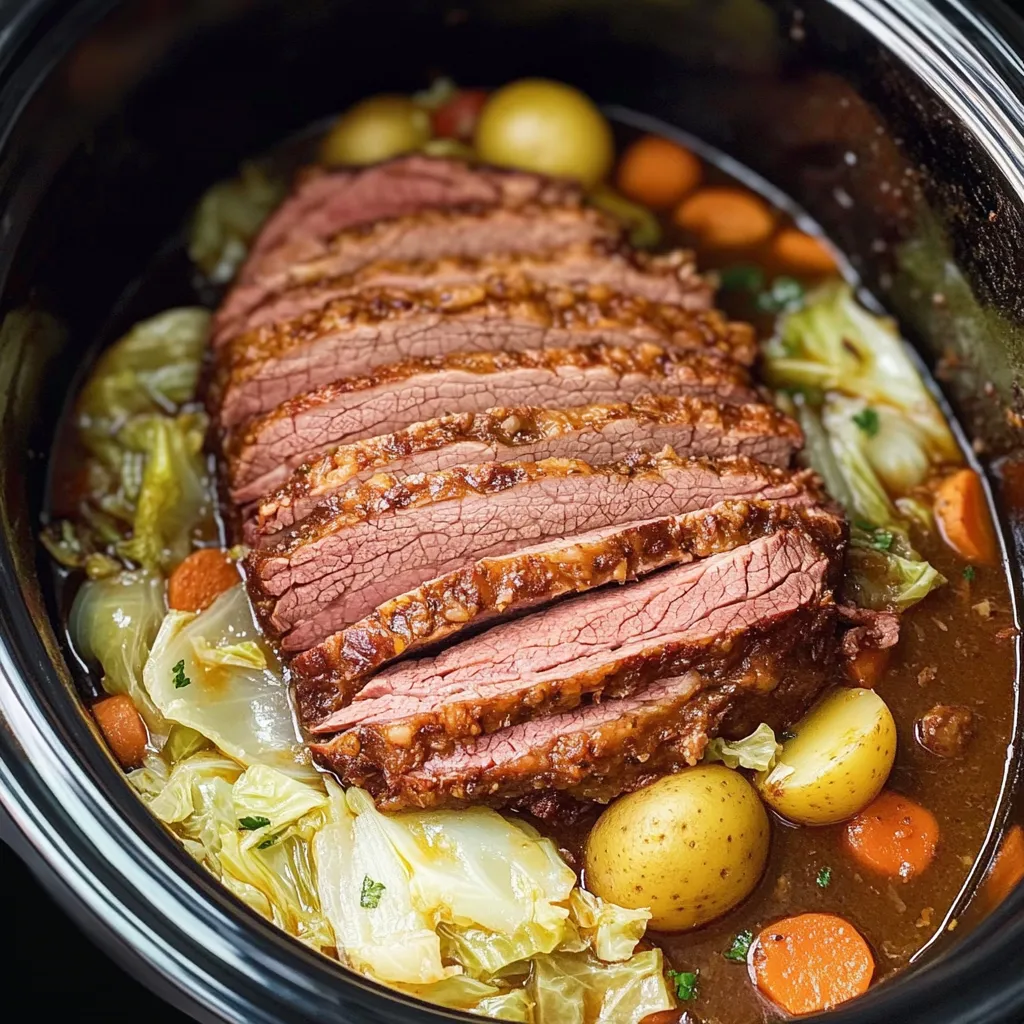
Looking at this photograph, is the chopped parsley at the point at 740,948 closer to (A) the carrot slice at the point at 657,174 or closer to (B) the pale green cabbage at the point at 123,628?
(B) the pale green cabbage at the point at 123,628

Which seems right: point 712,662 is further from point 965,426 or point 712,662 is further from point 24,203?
point 24,203

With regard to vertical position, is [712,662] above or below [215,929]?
above

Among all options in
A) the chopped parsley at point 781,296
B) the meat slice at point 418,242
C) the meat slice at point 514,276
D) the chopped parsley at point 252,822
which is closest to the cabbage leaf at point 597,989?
the chopped parsley at point 252,822

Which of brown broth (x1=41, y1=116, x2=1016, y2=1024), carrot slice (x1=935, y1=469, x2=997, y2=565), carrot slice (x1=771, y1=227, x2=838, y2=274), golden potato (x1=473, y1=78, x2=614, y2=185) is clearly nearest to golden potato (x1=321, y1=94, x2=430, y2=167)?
golden potato (x1=473, y1=78, x2=614, y2=185)

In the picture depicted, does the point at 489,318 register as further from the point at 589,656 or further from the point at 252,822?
the point at 252,822

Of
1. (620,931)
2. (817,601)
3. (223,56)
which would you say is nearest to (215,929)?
(620,931)

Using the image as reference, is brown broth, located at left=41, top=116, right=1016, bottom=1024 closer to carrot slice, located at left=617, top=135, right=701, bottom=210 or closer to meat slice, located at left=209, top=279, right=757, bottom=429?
meat slice, located at left=209, top=279, right=757, bottom=429
